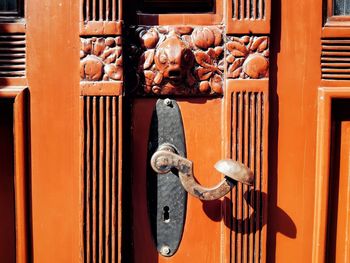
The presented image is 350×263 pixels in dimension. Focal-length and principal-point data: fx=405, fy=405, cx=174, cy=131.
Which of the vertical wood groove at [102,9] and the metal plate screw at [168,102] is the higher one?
the vertical wood groove at [102,9]

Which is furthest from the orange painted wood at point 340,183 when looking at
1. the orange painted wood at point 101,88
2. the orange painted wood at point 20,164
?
the orange painted wood at point 20,164

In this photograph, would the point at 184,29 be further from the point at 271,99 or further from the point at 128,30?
the point at 271,99

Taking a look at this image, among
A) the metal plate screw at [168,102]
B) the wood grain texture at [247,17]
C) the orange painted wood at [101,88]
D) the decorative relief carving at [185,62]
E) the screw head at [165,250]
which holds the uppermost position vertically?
the wood grain texture at [247,17]

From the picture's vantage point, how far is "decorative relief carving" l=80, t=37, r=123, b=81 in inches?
41.0

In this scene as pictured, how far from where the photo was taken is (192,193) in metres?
1.03

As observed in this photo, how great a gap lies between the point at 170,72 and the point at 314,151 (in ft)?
1.45

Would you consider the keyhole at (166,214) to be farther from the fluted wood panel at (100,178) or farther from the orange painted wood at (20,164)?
the orange painted wood at (20,164)

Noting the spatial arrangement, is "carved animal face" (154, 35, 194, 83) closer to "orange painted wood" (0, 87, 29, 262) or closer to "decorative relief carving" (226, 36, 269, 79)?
"decorative relief carving" (226, 36, 269, 79)

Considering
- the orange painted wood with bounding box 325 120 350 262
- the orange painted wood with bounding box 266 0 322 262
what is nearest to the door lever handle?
the orange painted wood with bounding box 266 0 322 262

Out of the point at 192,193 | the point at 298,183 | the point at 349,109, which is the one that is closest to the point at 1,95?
the point at 192,193

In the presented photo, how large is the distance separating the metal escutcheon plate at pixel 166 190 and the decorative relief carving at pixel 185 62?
0.18 feet

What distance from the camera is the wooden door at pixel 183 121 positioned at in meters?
1.06

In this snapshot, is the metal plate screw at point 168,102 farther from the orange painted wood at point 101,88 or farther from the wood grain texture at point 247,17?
the wood grain texture at point 247,17

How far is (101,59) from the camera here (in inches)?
41.3
